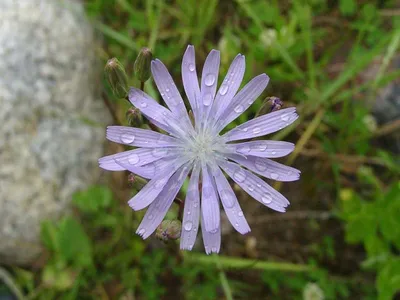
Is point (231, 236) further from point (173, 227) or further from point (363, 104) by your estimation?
point (173, 227)

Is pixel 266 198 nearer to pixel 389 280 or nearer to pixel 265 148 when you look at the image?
pixel 265 148

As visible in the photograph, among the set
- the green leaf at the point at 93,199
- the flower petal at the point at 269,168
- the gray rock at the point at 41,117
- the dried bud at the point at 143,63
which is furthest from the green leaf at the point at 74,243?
the flower petal at the point at 269,168

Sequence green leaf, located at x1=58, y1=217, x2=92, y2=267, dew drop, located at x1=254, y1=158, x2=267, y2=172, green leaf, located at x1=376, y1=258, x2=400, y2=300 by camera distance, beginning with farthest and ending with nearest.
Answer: green leaf, located at x1=58, y1=217, x2=92, y2=267 < green leaf, located at x1=376, y1=258, x2=400, y2=300 < dew drop, located at x1=254, y1=158, x2=267, y2=172

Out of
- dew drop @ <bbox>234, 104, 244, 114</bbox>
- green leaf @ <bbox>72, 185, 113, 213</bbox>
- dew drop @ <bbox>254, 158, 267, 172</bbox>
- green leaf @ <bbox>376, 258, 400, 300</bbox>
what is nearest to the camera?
dew drop @ <bbox>254, 158, 267, 172</bbox>

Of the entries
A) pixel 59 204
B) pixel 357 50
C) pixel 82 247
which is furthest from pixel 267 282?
pixel 357 50

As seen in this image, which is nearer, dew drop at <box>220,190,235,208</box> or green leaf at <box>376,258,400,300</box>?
dew drop at <box>220,190,235,208</box>

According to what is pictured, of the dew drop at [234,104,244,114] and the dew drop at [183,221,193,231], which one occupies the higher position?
the dew drop at [234,104,244,114]

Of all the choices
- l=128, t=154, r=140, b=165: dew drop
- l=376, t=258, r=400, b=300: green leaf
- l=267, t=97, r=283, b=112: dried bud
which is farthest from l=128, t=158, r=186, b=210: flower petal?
l=376, t=258, r=400, b=300: green leaf

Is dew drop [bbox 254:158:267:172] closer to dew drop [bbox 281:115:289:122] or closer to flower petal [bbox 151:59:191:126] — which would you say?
dew drop [bbox 281:115:289:122]
